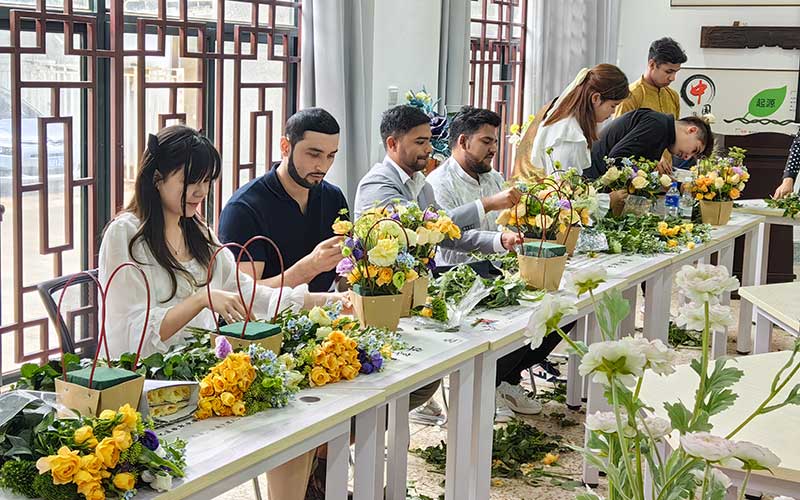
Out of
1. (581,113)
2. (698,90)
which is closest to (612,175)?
(581,113)

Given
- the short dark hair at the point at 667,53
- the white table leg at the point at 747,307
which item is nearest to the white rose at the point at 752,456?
the white table leg at the point at 747,307

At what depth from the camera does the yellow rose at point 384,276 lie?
2.65 meters

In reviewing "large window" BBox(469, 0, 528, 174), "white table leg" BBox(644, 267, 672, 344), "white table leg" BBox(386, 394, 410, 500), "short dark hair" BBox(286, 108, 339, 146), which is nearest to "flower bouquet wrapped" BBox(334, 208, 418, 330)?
"white table leg" BBox(386, 394, 410, 500)

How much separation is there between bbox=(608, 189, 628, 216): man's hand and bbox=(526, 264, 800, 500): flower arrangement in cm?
314

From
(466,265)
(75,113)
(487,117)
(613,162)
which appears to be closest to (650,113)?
(613,162)

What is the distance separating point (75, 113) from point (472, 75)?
3446 mm

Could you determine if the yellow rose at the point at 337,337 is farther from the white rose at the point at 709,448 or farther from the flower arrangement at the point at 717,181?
the flower arrangement at the point at 717,181

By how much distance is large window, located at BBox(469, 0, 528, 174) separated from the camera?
6605 millimetres

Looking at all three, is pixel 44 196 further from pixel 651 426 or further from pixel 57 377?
pixel 651 426

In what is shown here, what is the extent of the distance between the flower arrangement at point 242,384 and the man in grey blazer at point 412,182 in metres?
1.57

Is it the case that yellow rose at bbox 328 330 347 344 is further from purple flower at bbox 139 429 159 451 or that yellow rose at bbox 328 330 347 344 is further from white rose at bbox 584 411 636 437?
white rose at bbox 584 411 636 437

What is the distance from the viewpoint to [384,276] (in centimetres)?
265

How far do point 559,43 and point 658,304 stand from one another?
3513 millimetres

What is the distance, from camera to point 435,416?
4.17 metres
